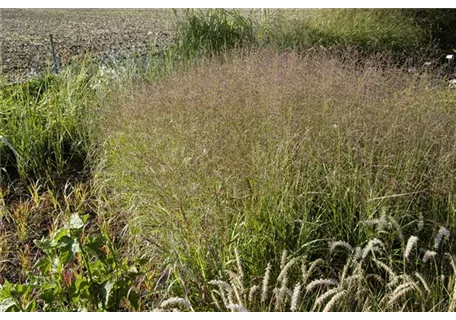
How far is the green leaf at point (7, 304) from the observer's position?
172 cm

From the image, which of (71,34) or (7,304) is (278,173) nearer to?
(7,304)

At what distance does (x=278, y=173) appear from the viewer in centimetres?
216

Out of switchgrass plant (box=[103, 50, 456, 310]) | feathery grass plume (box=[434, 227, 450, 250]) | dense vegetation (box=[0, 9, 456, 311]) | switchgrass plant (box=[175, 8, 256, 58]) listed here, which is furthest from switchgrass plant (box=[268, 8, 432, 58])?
feathery grass plume (box=[434, 227, 450, 250])

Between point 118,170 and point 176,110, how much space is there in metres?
0.49

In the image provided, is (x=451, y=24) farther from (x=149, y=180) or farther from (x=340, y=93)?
(x=149, y=180)

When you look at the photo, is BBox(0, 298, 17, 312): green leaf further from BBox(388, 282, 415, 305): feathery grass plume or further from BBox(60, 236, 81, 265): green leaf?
BBox(388, 282, 415, 305): feathery grass plume

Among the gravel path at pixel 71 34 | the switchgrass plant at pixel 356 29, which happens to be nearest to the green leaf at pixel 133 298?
the gravel path at pixel 71 34

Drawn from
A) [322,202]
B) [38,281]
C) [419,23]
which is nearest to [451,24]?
[419,23]

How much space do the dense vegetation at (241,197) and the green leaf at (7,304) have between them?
18 millimetres

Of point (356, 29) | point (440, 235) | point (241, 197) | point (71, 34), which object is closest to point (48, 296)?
point (241, 197)

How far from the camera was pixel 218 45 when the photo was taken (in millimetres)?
5539

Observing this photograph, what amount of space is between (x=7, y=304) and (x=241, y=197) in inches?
38.8

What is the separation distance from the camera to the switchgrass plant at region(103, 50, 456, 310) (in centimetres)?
204

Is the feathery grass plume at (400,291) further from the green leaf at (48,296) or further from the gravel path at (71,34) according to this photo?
the gravel path at (71,34)
